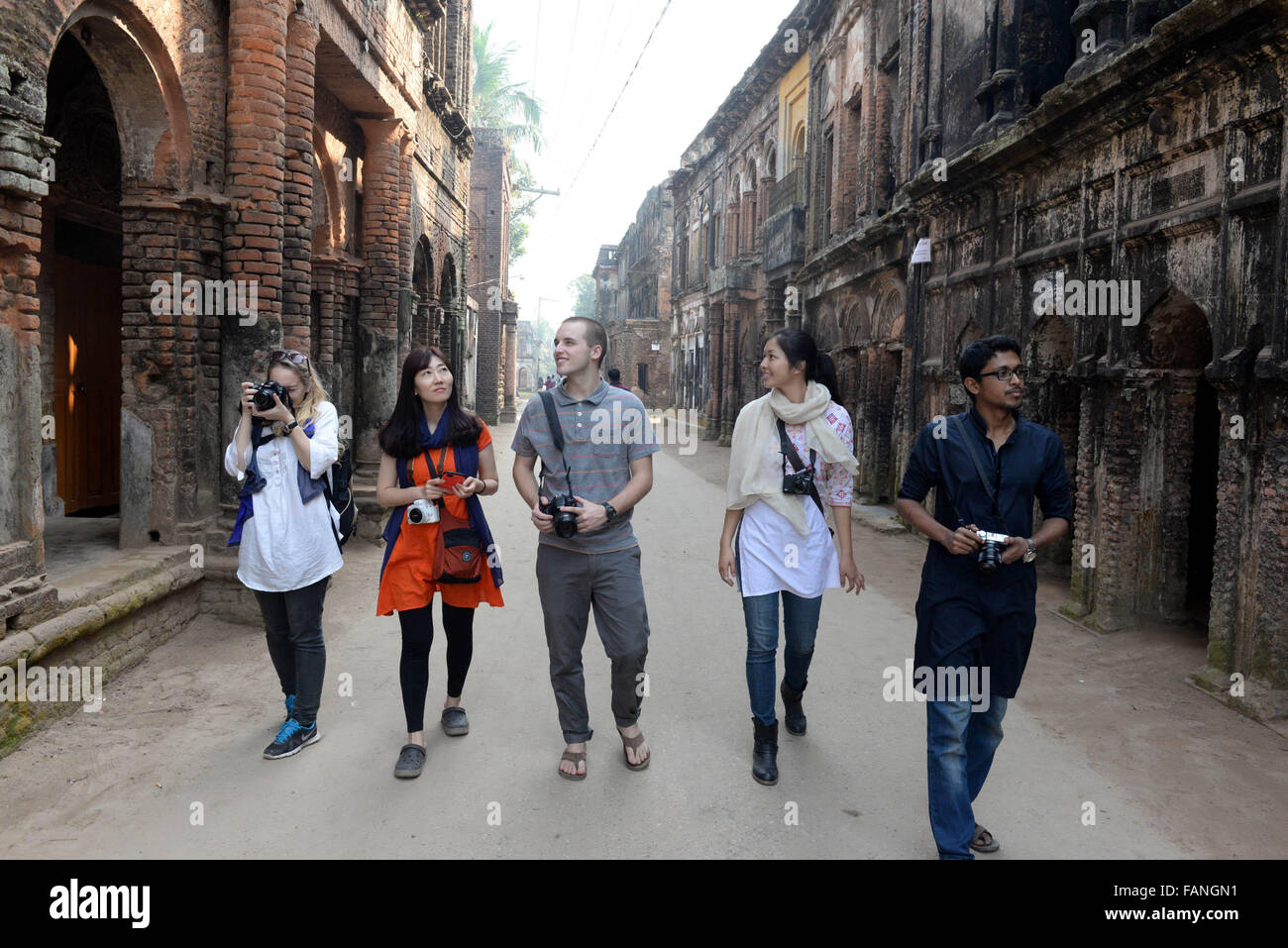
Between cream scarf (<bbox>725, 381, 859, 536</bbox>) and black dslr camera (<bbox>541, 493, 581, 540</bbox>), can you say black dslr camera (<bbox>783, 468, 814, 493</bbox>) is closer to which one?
cream scarf (<bbox>725, 381, 859, 536</bbox>)

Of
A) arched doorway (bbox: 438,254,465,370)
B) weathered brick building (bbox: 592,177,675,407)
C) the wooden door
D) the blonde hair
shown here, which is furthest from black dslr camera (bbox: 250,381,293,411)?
weathered brick building (bbox: 592,177,675,407)

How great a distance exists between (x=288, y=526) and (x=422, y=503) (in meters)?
0.78

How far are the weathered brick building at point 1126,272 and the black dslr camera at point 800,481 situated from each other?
3168 mm

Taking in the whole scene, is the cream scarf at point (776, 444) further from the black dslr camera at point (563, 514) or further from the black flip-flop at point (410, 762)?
the black flip-flop at point (410, 762)

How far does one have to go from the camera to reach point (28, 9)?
4809 mm

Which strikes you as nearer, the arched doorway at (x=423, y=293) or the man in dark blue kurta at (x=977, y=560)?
the man in dark blue kurta at (x=977, y=560)

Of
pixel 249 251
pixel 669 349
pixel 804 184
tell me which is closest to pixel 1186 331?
pixel 249 251

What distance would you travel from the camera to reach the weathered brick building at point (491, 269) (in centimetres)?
3231

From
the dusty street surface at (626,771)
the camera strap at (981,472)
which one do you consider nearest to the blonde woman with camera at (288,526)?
the dusty street surface at (626,771)

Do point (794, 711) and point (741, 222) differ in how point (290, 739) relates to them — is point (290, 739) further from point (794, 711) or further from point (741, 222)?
point (741, 222)

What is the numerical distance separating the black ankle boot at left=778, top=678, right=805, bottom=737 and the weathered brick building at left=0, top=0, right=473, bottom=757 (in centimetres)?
393

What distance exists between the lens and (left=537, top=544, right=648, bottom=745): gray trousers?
4137mm

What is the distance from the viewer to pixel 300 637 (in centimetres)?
448

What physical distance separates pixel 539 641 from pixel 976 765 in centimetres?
372
